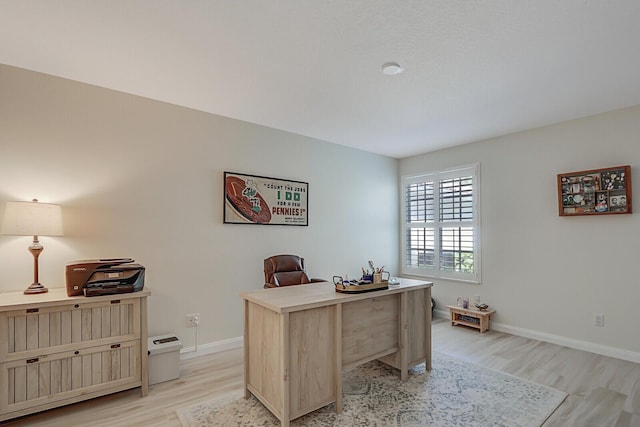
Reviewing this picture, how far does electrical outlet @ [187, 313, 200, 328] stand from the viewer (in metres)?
3.22

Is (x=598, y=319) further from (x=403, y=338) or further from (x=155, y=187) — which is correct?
(x=155, y=187)

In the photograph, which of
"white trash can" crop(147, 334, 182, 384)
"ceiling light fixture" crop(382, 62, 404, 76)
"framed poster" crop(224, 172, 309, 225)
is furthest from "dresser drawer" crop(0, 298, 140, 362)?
"ceiling light fixture" crop(382, 62, 404, 76)

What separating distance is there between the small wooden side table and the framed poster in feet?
7.60

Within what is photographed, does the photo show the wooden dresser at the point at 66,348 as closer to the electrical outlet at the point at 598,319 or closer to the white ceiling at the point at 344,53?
the white ceiling at the point at 344,53

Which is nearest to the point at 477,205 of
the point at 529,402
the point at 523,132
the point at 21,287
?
the point at 523,132

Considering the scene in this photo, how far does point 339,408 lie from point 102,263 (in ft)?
6.55

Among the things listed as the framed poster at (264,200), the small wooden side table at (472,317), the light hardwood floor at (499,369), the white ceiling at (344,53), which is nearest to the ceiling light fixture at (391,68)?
the white ceiling at (344,53)

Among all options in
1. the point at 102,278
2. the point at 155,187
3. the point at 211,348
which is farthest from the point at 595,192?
the point at 102,278

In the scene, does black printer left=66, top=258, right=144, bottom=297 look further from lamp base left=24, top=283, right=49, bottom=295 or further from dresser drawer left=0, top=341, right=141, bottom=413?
dresser drawer left=0, top=341, right=141, bottom=413

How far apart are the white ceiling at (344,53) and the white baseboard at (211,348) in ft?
7.94

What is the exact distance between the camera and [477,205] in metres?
4.34

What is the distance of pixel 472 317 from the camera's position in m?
4.15

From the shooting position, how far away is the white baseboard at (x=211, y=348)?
319 centimetres

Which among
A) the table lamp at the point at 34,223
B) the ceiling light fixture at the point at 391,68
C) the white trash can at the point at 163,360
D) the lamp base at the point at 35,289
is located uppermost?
the ceiling light fixture at the point at 391,68
